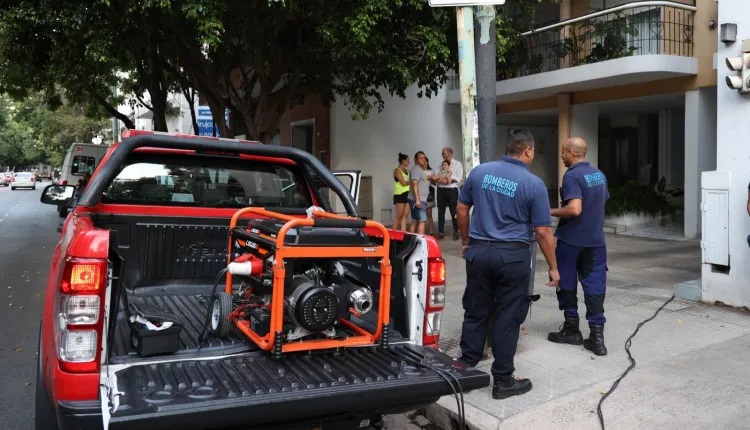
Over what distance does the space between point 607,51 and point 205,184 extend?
10257 mm

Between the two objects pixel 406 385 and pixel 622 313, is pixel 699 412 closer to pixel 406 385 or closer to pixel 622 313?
pixel 406 385

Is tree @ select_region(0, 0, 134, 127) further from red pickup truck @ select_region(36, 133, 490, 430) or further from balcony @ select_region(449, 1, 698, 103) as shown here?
balcony @ select_region(449, 1, 698, 103)

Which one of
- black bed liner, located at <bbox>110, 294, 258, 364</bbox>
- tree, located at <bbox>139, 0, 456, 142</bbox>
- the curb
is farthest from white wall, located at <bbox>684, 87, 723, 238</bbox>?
black bed liner, located at <bbox>110, 294, 258, 364</bbox>

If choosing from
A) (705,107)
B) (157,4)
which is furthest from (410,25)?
(705,107)

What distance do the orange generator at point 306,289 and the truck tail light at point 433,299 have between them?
29 centimetres

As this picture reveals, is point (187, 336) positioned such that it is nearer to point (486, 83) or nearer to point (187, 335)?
point (187, 335)

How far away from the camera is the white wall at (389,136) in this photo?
52.7 ft

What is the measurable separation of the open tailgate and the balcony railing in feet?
29.4

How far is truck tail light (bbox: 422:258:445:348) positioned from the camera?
3521mm

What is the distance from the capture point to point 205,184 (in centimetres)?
489

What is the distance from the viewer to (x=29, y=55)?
1298 centimetres

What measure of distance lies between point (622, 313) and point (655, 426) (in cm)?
286

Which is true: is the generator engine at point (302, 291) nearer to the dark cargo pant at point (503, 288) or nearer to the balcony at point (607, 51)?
the dark cargo pant at point (503, 288)

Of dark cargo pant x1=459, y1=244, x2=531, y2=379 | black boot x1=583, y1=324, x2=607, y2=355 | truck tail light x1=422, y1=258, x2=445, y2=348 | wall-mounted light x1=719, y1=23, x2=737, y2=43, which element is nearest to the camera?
truck tail light x1=422, y1=258, x2=445, y2=348
